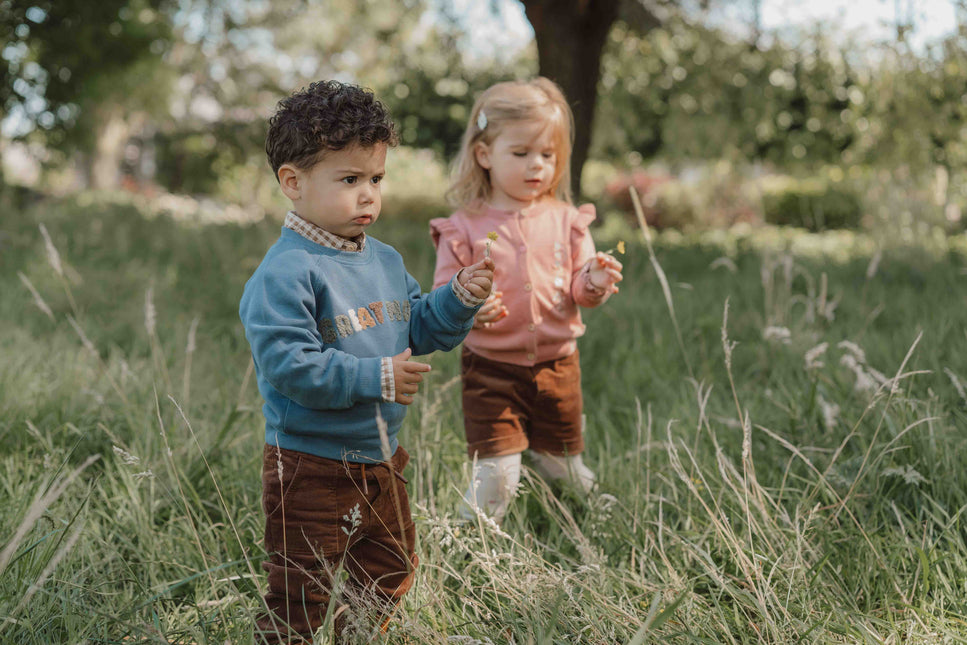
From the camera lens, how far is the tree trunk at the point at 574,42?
748 centimetres

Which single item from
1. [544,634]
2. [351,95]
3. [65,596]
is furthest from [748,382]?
[65,596]

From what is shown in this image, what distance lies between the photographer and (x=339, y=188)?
169cm

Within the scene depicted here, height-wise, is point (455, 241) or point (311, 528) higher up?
point (455, 241)

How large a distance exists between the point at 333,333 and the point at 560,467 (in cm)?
132

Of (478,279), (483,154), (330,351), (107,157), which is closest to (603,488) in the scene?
(478,279)

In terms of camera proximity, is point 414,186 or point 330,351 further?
point 414,186

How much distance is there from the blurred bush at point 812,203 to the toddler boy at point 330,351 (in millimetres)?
15288

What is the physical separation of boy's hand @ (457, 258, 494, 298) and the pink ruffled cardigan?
644 mm

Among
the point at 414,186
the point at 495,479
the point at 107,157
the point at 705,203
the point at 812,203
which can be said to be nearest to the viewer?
the point at 495,479

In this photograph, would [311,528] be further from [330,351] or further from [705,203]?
[705,203]

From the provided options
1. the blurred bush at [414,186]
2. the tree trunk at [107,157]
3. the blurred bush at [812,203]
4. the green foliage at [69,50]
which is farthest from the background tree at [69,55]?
the blurred bush at [812,203]

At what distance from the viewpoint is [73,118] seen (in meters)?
10.3

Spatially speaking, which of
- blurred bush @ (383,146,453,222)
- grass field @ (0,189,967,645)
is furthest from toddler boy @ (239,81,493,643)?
blurred bush @ (383,146,453,222)

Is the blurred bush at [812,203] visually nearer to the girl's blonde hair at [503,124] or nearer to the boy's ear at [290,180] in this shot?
A: the girl's blonde hair at [503,124]
